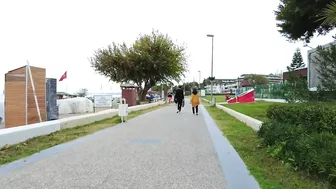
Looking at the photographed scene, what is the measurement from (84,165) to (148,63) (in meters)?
31.4

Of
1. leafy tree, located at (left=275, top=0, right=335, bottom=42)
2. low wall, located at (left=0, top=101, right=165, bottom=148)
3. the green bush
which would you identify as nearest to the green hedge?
the green bush

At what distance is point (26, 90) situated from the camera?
43.3ft

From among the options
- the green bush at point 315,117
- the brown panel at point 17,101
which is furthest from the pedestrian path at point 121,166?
the brown panel at point 17,101

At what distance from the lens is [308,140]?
552 centimetres

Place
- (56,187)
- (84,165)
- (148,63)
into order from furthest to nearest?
(148,63) → (84,165) → (56,187)

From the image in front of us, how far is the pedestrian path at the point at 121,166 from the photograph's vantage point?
5.11 metres

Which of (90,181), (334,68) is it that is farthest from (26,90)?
(334,68)

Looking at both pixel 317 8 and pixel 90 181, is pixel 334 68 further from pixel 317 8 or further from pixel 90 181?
pixel 90 181

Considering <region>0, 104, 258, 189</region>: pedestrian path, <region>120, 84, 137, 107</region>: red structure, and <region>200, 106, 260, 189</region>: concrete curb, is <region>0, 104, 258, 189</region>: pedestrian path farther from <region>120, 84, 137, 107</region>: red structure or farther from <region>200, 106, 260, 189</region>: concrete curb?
<region>120, 84, 137, 107</region>: red structure

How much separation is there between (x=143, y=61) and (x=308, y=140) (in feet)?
107

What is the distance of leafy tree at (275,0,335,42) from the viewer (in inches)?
484

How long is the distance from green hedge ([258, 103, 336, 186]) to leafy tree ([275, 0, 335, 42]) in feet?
14.9

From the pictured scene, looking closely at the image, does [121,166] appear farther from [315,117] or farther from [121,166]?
[315,117]

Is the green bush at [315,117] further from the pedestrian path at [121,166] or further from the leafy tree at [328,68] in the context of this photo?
the leafy tree at [328,68]
